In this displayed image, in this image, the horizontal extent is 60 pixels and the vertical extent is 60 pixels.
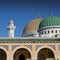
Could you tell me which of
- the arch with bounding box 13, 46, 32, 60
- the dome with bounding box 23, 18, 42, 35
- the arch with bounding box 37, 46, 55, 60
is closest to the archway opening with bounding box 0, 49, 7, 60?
the arch with bounding box 13, 46, 32, 60

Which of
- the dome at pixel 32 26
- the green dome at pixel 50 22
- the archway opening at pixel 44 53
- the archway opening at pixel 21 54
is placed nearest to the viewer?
the archway opening at pixel 21 54

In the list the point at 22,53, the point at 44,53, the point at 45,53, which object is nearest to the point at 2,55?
the point at 22,53

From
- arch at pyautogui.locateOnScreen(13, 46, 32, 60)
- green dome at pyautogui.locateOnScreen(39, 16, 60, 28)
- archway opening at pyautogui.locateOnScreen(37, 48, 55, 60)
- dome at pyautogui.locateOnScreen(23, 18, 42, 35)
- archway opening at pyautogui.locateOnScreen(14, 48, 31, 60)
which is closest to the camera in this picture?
arch at pyautogui.locateOnScreen(13, 46, 32, 60)

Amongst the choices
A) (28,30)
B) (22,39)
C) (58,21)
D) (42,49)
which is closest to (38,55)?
(42,49)

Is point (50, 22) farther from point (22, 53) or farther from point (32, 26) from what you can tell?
point (22, 53)

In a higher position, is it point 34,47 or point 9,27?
point 9,27

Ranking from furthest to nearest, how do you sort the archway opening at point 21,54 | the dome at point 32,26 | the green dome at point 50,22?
the dome at point 32,26 < the green dome at point 50,22 < the archway opening at point 21,54

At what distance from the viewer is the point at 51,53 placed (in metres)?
28.7

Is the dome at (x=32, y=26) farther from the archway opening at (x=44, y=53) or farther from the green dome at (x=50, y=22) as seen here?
the archway opening at (x=44, y=53)

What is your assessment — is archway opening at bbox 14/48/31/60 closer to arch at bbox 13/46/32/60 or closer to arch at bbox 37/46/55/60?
arch at bbox 13/46/32/60

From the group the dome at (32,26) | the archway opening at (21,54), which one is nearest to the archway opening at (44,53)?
the archway opening at (21,54)

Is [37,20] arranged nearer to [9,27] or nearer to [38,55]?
[9,27]

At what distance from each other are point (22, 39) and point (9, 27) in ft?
25.8

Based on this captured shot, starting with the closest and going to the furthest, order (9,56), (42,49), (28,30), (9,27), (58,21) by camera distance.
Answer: (9,56) < (42,49) < (9,27) < (58,21) < (28,30)
